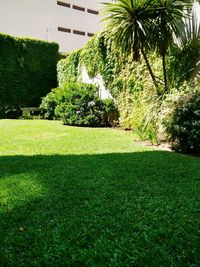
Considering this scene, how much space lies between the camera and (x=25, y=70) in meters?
14.4

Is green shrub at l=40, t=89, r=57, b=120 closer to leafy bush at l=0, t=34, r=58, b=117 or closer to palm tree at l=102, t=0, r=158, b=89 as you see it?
leafy bush at l=0, t=34, r=58, b=117

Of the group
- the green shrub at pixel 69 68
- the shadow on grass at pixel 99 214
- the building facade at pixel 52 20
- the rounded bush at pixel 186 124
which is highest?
the building facade at pixel 52 20

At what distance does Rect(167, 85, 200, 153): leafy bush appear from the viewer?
5316 mm

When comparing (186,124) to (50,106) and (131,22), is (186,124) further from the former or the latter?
(50,106)

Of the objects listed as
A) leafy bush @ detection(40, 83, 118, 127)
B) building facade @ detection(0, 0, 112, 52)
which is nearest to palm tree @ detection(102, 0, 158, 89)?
leafy bush @ detection(40, 83, 118, 127)

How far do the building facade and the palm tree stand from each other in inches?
686

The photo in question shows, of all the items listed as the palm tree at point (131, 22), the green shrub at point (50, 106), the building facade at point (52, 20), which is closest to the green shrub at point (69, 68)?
the green shrub at point (50, 106)

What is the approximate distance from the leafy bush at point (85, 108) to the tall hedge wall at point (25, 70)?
4.54 m

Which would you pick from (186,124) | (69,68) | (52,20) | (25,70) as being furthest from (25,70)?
(52,20)

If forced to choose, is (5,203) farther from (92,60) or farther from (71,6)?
(71,6)

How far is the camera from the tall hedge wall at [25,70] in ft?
45.3

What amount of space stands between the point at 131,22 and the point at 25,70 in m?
9.01

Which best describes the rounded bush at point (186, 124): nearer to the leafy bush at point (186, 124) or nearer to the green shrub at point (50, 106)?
the leafy bush at point (186, 124)

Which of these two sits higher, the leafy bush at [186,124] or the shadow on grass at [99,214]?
the leafy bush at [186,124]
